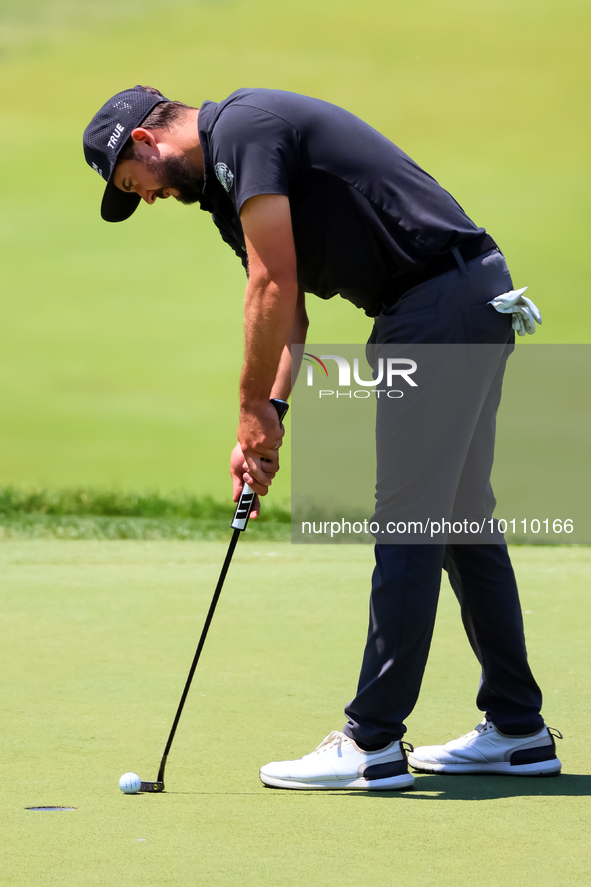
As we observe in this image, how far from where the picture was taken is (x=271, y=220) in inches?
73.2

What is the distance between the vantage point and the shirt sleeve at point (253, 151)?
72.9 inches

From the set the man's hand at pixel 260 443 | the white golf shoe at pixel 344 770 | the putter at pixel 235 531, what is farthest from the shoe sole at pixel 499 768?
the man's hand at pixel 260 443

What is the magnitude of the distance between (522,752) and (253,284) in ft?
3.46

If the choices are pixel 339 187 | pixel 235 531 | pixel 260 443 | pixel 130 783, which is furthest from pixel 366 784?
pixel 339 187

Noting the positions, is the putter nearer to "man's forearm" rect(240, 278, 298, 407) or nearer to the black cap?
"man's forearm" rect(240, 278, 298, 407)

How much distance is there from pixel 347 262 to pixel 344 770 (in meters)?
0.95

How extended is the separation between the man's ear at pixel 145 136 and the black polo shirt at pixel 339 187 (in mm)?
102

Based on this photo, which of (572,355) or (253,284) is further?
(572,355)

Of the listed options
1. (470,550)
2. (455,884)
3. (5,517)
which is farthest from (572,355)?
(455,884)

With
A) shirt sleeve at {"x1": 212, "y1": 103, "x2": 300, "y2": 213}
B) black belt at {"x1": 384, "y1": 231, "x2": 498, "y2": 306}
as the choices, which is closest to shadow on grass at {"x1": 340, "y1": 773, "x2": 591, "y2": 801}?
black belt at {"x1": 384, "y1": 231, "x2": 498, "y2": 306}

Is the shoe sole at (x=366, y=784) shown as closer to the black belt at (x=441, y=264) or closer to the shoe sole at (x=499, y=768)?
the shoe sole at (x=499, y=768)

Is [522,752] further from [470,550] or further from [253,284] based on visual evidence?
[253,284]

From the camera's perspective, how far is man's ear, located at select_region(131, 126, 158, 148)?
2.01 m

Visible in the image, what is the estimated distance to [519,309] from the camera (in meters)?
2.03
